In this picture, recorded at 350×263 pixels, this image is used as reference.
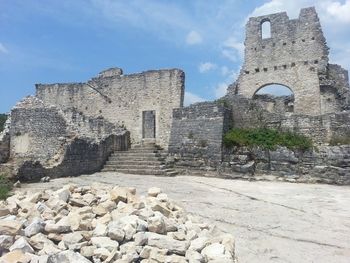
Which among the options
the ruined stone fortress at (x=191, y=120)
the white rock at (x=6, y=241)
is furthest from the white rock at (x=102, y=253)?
the ruined stone fortress at (x=191, y=120)

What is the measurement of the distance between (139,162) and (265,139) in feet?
16.0

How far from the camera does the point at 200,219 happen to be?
6523 mm

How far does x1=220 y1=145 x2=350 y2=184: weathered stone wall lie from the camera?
11.8 metres

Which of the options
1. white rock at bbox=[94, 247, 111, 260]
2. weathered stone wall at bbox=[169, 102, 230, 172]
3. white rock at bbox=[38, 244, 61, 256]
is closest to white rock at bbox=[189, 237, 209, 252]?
white rock at bbox=[94, 247, 111, 260]

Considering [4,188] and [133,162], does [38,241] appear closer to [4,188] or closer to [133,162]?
[4,188]

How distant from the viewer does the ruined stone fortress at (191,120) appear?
12.6 meters

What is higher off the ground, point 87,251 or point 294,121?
point 294,121

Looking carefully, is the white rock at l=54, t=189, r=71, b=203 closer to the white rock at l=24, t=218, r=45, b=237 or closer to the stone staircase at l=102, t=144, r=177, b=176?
the white rock at l=24, t=218, r=45, b=237

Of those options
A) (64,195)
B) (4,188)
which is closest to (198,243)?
(64,195)

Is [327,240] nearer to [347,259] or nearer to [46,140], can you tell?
[347,259]

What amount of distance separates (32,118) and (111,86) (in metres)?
4.48

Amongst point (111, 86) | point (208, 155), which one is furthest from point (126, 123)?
point (208, 155)

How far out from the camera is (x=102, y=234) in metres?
4.65

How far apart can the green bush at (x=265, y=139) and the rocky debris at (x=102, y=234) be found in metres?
7.65
